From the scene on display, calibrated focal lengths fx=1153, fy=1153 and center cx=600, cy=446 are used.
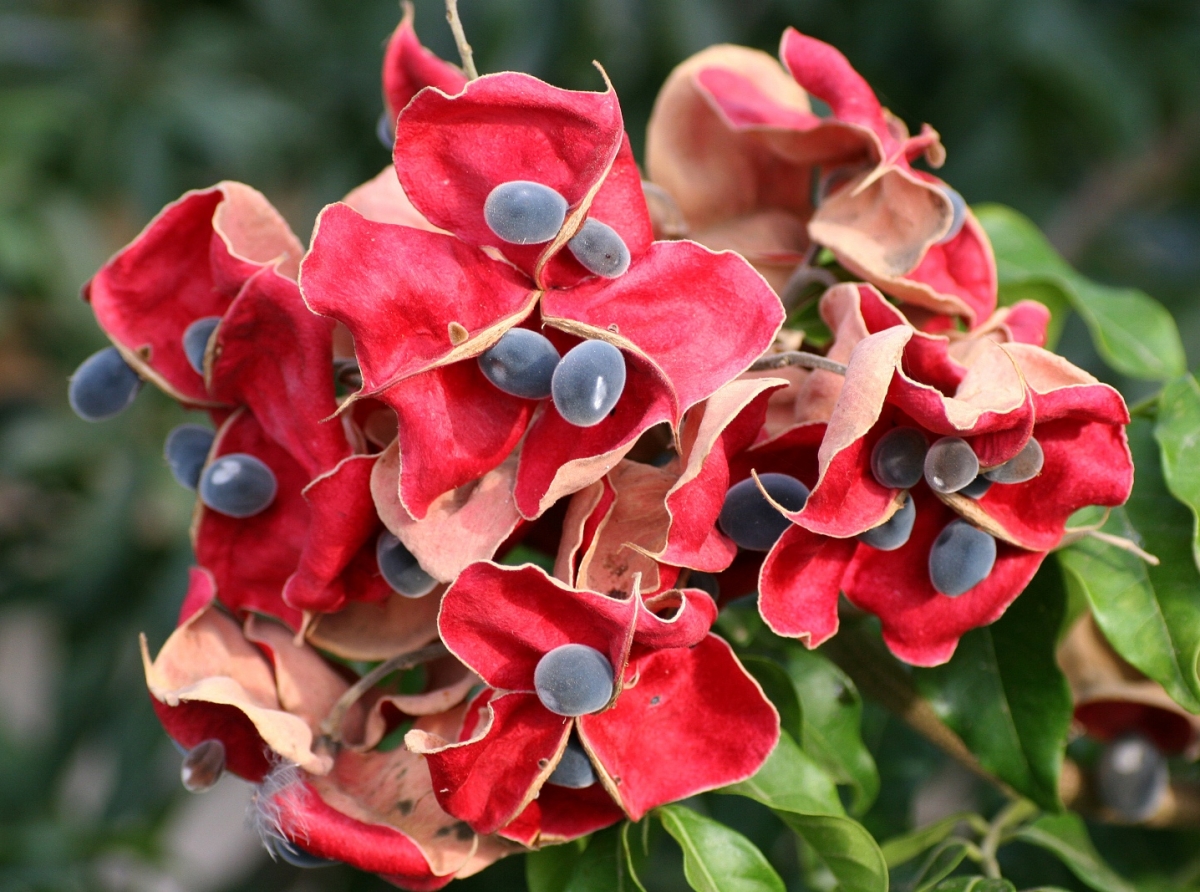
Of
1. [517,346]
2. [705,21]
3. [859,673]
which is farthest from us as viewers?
[705,21]

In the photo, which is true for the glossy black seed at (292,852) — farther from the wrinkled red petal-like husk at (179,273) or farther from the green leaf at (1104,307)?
the green leaf at (1104,307)

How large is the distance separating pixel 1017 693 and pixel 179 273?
0.73 metres

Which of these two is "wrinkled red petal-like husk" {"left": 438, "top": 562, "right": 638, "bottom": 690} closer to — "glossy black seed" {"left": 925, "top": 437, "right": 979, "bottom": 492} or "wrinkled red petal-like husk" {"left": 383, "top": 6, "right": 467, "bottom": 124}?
"glossy black seed" {"left": 925, "top": 437, "right": 979, "bottom": 492}

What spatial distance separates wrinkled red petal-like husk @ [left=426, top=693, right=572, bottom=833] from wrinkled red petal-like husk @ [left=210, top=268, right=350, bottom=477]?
21cm

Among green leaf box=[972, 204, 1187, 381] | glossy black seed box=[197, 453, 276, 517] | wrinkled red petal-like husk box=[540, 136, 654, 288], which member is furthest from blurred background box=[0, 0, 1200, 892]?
wrinkled red petal-like husk box=[540, 136, 654, 288]

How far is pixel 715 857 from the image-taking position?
824 mm

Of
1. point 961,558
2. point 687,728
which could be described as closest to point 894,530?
point 961,558

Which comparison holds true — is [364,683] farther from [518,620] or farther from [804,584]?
[804,584]

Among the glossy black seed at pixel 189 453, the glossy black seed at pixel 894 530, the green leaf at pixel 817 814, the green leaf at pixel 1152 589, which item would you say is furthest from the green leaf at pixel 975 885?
the glossy black seed at pixel 189 453

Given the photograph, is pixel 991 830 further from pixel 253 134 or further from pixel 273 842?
pixel 253 134

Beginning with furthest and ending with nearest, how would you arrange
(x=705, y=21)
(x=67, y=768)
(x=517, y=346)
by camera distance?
1. (x=67, y=768)
2. (x=705, y=21)
3. (x=517, y=346)

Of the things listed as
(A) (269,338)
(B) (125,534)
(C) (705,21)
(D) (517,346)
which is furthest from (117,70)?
(D) (517,346)

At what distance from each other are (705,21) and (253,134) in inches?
37.9

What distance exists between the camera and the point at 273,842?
78cm
